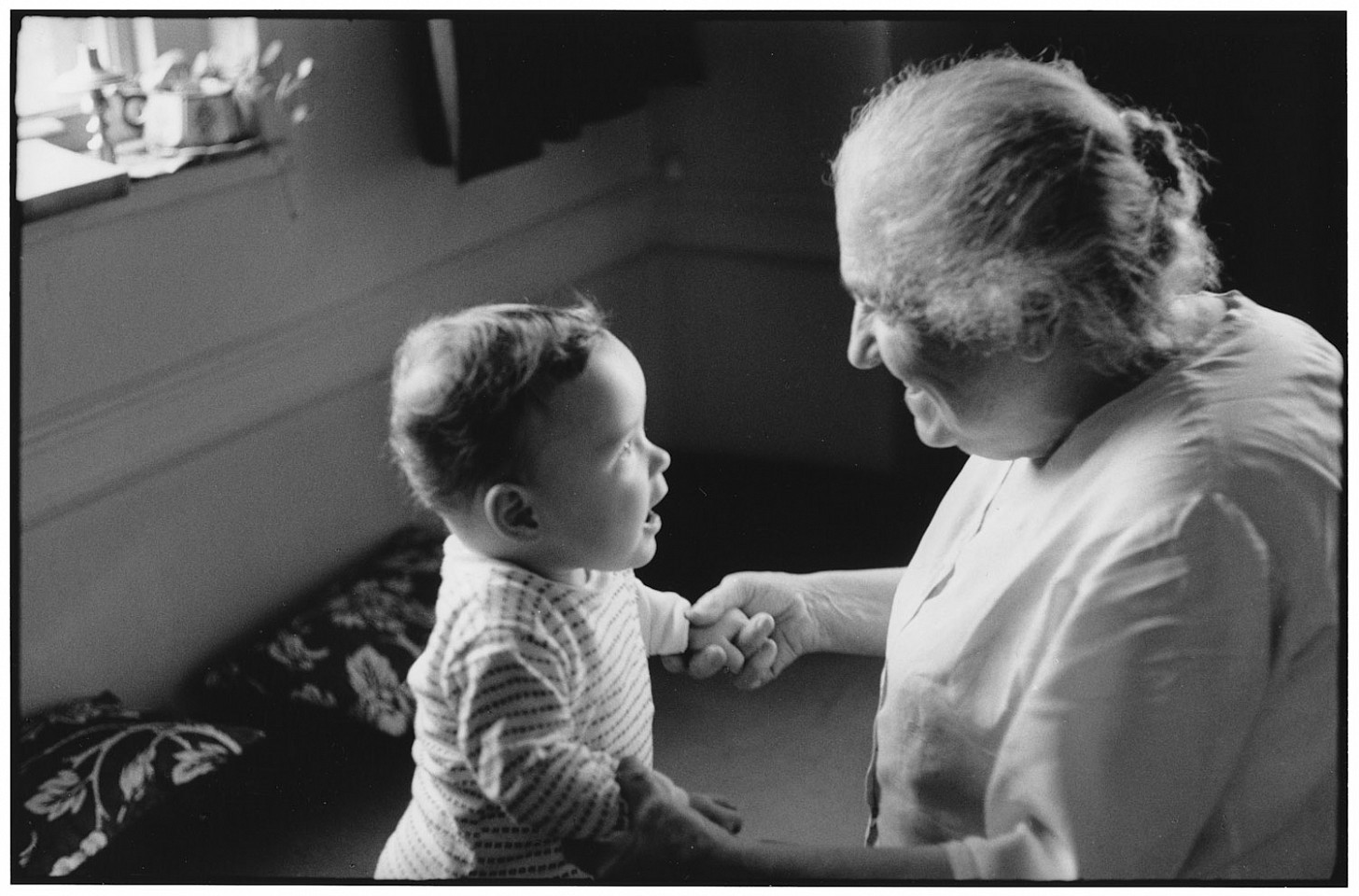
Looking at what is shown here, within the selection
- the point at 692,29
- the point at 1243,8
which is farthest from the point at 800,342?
the point at 1243,8

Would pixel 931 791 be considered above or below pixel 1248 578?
below

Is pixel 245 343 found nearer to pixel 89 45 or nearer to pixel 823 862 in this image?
pixel 89 45

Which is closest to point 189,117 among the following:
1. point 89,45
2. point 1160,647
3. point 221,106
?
point 221,106

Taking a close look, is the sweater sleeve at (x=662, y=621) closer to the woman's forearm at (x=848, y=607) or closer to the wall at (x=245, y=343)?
the woman's forearm at (x=848, y=607)

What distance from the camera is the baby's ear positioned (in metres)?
0.68

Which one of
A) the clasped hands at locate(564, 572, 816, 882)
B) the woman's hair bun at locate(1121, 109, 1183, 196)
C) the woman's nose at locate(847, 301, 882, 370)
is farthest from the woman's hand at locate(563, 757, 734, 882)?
the woman's hair bun at locate(1121, 109, 1183, 196)

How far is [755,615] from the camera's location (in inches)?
33.7

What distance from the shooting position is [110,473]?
107 centimetres

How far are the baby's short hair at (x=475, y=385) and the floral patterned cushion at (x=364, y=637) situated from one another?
1.84 feet

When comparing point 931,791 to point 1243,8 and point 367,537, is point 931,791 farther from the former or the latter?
point 367,537

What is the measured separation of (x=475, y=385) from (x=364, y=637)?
26.4 inches

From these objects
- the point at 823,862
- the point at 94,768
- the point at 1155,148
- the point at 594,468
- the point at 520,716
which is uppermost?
the point at 1155,148

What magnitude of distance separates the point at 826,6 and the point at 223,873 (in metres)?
0.72

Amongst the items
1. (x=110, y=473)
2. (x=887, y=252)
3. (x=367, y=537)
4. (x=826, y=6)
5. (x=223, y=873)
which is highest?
(x=826, y=6)
